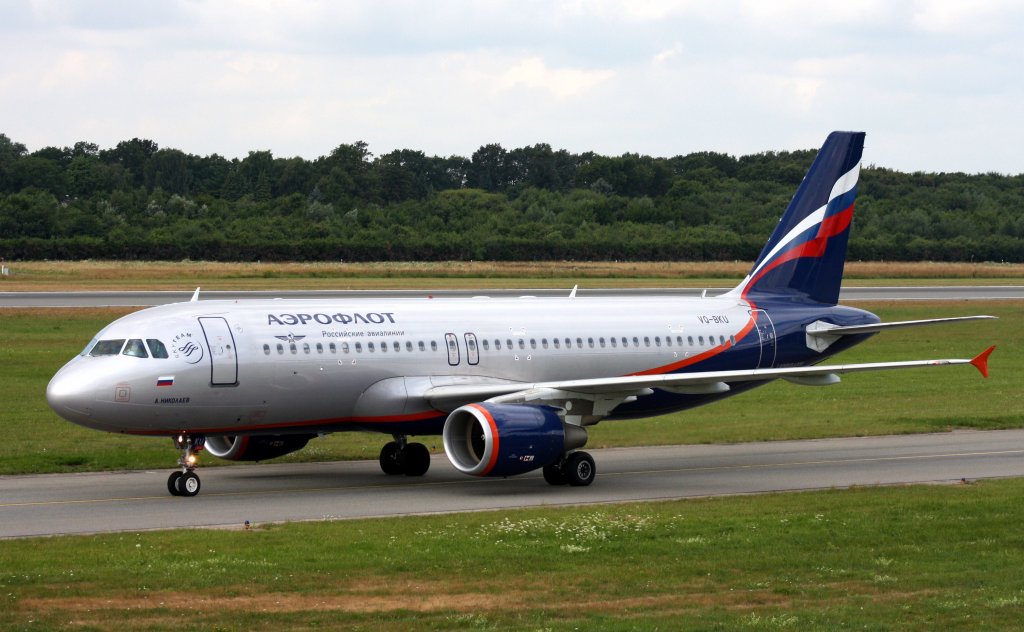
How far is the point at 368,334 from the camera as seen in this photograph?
29141 millimetres

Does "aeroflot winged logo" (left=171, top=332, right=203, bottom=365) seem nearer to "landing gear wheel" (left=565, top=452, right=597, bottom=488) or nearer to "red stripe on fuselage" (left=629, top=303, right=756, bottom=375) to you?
"landing gear wheel" (left=565, top=452, right=597, bottom=488)

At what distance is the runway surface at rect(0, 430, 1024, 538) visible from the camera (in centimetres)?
2473

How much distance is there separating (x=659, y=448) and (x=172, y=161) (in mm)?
147743

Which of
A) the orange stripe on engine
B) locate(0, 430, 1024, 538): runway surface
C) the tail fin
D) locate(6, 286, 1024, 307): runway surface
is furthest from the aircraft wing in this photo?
locate(6, 286, 1024, 307): runway surface

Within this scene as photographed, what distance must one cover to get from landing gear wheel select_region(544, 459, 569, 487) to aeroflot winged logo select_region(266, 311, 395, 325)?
4369mm

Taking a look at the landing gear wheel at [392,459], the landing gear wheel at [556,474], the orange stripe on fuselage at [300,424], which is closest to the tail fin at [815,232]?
the landing gear wheel at [556,474]

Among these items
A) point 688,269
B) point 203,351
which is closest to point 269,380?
point 203,351

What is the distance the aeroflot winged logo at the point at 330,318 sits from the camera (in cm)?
2848

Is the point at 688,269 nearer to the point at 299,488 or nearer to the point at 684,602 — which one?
the point at 299,488

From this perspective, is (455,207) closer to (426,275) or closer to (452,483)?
(426,275)

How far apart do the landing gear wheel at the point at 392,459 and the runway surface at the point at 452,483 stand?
0.35m

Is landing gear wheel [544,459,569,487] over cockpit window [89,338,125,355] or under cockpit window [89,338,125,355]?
under

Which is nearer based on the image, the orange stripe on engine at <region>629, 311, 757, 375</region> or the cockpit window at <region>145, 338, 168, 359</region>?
the cockpit window at <region>145, 338, 168, 359</region>

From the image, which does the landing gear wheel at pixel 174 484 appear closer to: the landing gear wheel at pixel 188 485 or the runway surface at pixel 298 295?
the landing gear wheel at pixel 188 485
